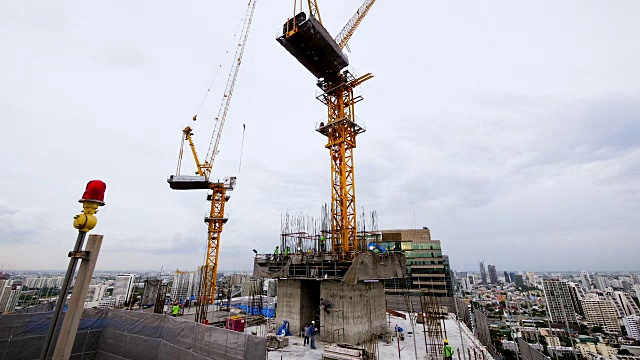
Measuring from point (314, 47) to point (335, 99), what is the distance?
5.16 meters

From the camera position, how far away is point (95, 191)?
381 centimetres

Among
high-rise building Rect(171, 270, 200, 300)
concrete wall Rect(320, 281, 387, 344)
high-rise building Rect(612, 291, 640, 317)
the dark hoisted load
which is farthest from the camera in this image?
high-rise building Rect(171, 270, 200, 300)

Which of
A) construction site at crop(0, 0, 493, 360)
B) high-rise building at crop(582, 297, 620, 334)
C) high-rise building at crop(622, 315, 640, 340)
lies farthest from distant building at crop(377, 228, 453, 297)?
construction site at crop(0, 0, 493, 360)

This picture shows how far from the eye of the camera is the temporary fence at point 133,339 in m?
9.28

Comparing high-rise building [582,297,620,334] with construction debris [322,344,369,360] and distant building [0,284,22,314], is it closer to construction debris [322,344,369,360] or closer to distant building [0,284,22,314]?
construction debris [322,344,369,360]

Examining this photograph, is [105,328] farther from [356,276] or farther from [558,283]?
[558,283]

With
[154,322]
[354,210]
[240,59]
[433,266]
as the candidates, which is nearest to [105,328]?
[154,322]

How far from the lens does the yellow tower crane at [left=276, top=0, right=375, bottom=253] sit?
2255 centimetres

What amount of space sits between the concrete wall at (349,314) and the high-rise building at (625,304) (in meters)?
57.5

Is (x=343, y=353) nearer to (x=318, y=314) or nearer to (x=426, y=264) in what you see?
(x=318, y=314)

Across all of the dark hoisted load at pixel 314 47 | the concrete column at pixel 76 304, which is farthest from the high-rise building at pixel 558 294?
the concrete column at pixel 76 304

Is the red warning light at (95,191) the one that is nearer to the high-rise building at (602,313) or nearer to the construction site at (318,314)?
the construction site at (318,314)

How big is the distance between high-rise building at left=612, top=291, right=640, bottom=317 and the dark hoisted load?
62.7 metres

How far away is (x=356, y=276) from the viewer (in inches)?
617
